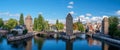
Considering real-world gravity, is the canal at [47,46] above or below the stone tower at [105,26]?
below

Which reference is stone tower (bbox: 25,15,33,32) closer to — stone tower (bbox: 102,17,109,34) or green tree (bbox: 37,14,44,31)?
green tree (bbox: 37,14,44,31)

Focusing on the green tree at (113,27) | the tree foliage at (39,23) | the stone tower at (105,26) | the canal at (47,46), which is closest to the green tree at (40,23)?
the tree foliage at (39,23)

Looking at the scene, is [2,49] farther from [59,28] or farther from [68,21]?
[59,28]

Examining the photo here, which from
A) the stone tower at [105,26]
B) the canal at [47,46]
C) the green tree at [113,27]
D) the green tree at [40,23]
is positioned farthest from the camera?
the green tree at [40,23]

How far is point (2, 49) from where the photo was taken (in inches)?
1793

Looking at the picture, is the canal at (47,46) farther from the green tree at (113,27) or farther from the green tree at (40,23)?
the green tree at (40,23)

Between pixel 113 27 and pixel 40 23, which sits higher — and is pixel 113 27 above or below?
below

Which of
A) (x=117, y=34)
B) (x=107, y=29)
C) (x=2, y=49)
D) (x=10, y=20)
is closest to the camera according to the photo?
(x=2, y=49)

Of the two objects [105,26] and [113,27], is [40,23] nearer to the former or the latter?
[105,26]

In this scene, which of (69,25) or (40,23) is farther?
(40,23)

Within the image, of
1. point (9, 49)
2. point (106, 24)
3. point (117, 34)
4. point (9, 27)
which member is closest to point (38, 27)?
point (9, 27)

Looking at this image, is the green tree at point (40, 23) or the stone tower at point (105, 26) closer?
the stone tower at point (105, 26)

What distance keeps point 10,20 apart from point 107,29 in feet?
146

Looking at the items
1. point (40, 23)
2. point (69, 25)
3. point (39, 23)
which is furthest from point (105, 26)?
point (39, 23)
